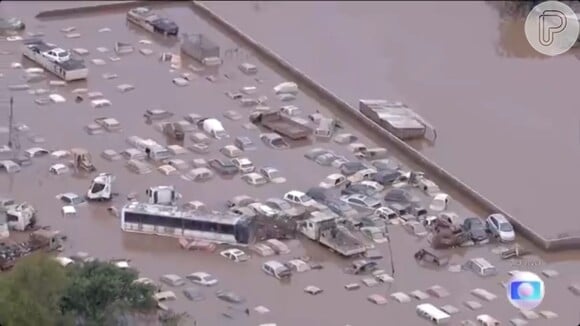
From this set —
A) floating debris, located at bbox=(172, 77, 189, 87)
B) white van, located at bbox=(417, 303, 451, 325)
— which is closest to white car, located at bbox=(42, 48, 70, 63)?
floating debris, located at bbox=(172, 77, 189, 87)

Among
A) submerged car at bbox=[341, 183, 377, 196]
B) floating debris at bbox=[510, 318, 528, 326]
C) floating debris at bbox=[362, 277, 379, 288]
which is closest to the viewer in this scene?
floating debris at bbox=[510, 318, 528, 326]

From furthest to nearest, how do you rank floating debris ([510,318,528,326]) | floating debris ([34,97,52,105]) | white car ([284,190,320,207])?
floating debris ([34,97,52,105])
white car ([284,190,320,207])
floating debris ([510,318,528,326])

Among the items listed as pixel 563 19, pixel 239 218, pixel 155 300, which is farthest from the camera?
pixel 563 19

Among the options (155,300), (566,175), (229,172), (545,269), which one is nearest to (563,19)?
(566,175)

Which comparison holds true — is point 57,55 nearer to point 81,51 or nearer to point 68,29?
point 81,51

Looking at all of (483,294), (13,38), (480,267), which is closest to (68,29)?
(13,38)

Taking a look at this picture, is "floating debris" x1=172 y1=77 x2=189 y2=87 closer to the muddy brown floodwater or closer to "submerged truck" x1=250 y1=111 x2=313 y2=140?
the muddy brown floodwater

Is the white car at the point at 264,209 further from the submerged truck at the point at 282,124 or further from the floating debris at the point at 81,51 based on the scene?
the floating debris at the point at 81,51

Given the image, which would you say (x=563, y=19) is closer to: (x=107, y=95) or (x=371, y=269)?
(x=371, y=269)
